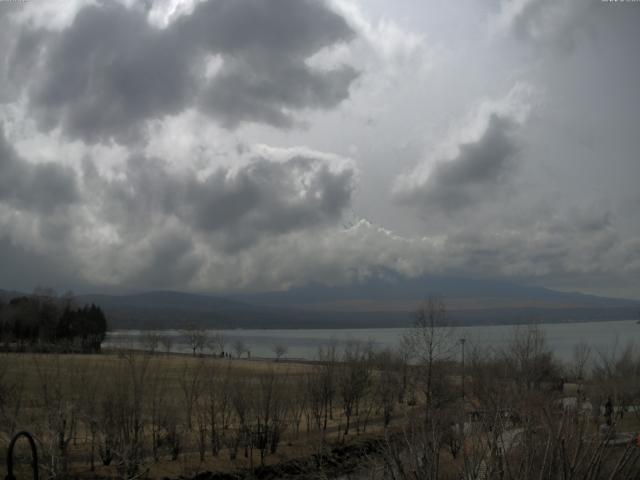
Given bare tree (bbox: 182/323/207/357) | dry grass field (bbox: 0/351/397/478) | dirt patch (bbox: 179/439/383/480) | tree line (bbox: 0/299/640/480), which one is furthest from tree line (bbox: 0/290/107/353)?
dirt patch (bbox: 179/439/383/480)

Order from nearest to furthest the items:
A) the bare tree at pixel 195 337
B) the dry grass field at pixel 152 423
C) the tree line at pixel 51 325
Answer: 1. the dry grass field at pixel 152 423
2. the tree line at pixel 51 325
3. the bare tree at pixel 195 337

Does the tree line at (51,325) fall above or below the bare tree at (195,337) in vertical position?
above

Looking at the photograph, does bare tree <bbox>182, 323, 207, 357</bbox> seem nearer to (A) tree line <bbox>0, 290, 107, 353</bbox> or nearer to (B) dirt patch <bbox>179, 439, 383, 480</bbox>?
(A) tree line <bbox>0, 290, 107, 353</bbox>

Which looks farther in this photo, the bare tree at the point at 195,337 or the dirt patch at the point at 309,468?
the bare tree at the point at 195,337

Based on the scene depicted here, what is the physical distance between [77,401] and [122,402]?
256cm

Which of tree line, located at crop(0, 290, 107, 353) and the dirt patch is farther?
tree line, located at crop(0, 290, 107, 353)

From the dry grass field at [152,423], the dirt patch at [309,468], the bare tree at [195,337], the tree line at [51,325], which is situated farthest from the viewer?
the bare tree at [195,337]

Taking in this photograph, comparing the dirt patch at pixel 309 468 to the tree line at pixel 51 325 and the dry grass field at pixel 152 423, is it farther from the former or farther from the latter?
the tree line at pixel 51 325

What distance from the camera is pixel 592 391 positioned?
47812 mm

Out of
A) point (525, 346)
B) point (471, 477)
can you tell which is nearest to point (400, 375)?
point (525, 346)

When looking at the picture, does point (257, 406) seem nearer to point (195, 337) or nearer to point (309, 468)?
point (309, 468)

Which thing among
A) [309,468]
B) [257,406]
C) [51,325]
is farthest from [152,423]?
[51,325]

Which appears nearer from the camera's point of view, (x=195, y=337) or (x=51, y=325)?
(x=51, y=325)

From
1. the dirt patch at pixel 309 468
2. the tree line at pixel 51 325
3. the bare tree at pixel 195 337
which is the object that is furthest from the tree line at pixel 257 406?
the bare tree at pixel 195 337
